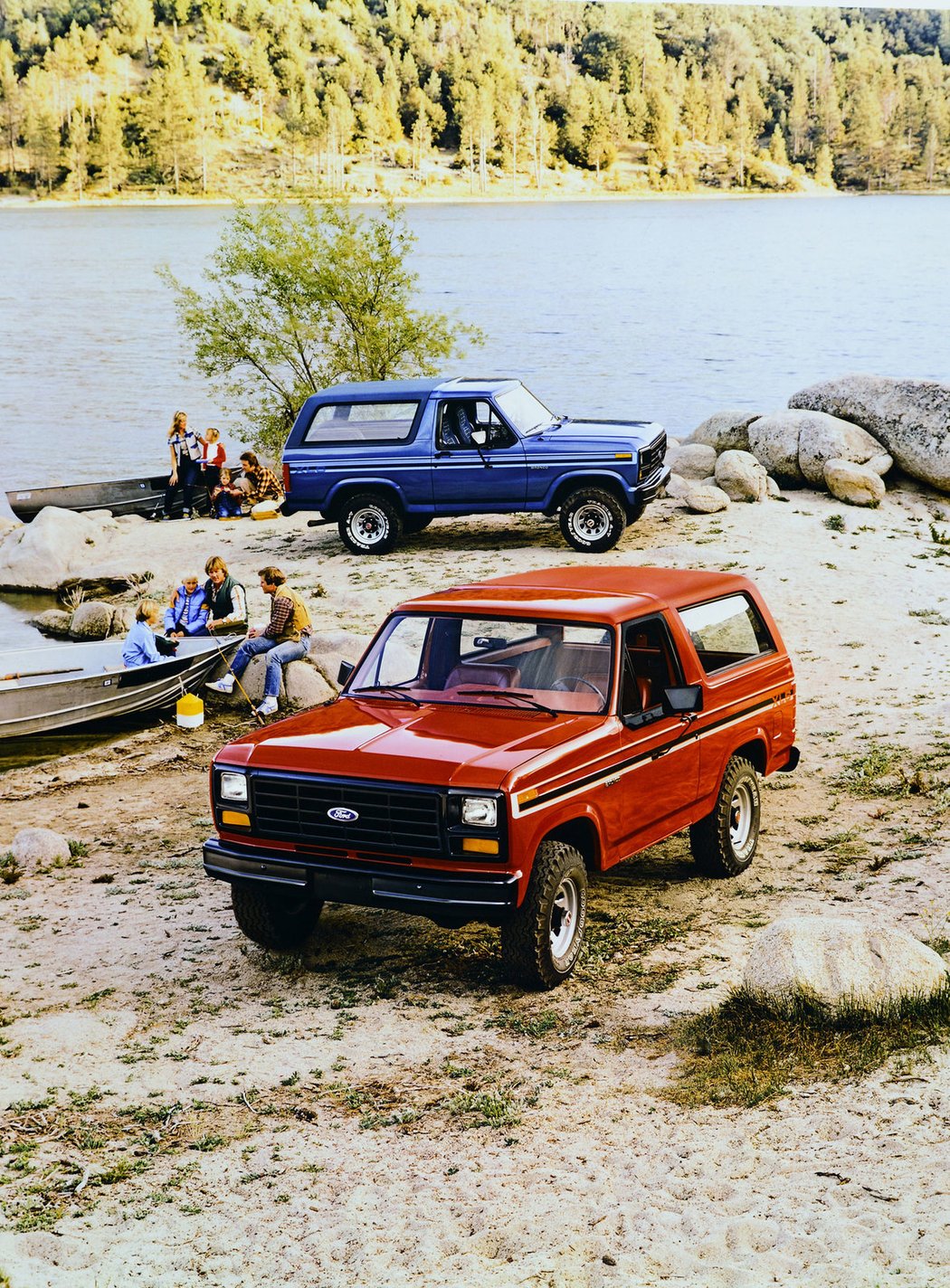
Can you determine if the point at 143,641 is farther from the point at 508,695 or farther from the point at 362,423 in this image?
the point at 508,695

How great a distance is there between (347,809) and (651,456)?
12.1 meters

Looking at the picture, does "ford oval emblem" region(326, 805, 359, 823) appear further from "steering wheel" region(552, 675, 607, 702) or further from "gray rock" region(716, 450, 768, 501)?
"gray rock" region(716, 450, 768, 501)

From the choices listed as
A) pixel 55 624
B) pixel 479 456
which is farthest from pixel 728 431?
pixel 55 624

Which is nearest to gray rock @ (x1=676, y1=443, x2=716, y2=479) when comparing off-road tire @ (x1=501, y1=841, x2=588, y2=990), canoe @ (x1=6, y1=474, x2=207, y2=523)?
canoe @ (x1=6, y1=474, x2=207, y2=523)

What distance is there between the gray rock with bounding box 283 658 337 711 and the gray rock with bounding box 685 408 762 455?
11.1 metres

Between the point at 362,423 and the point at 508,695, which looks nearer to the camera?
the point at 508,695

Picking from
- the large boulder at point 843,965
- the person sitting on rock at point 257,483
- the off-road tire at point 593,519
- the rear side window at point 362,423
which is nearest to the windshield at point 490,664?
the large boulder at point 843,965

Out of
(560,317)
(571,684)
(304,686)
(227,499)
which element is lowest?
(304,686)

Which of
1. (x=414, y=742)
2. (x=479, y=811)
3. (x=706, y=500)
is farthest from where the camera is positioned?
(x=706, y=500)

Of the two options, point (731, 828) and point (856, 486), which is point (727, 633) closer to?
point (731, 828)

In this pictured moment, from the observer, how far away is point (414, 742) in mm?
7254

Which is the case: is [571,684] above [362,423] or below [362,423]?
below

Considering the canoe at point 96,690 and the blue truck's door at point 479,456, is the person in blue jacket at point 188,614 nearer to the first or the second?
the canoe at point 96,690

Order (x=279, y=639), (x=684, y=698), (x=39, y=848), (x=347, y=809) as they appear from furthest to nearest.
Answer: (x=279, y=639), (x=39, y=848), (x=684, y=698), (x=347, y=809)
